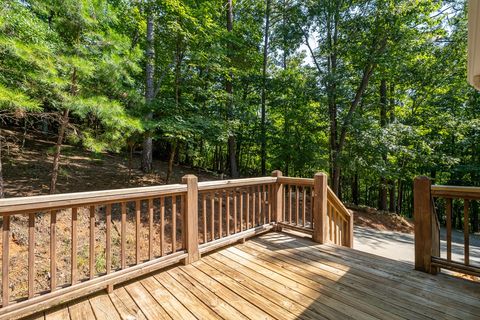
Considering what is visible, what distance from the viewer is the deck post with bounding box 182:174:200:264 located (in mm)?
2691

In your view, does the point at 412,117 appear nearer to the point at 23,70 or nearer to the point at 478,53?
the point at 478,53

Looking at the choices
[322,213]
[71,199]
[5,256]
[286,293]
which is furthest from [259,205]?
[5,256]

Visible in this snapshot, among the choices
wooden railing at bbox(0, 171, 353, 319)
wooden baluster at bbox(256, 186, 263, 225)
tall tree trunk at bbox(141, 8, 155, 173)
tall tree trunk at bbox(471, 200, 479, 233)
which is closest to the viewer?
wooden railing at bbox(0, 171, 353, 319)

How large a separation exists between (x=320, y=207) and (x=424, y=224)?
3.84 feet

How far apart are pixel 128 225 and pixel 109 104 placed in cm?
242

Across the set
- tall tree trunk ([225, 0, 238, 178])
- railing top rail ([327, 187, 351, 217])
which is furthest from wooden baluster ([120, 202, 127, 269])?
tall tree trunk ([225, 0, 238, 178])

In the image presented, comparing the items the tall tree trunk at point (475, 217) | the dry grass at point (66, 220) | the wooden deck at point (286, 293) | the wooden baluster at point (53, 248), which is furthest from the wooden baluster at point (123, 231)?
the tall tree trunk at point (475, 217)

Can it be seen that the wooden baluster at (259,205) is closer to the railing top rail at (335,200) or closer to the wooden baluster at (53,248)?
the railing top rail at (335,200)

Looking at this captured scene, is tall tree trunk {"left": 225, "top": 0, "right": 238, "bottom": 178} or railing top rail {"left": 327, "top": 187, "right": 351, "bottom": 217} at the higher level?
tall tree trunk {"left": 225, "top": 0, "right": 238, "bottom": 178}

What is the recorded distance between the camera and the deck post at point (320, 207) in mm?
3328

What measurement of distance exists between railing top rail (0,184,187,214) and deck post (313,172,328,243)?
1977mm

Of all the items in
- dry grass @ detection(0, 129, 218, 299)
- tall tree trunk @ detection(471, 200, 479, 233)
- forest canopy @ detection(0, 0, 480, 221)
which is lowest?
tall tree trunk @ detection(471, 200, 479, 233)

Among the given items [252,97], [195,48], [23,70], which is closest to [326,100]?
[252,97]

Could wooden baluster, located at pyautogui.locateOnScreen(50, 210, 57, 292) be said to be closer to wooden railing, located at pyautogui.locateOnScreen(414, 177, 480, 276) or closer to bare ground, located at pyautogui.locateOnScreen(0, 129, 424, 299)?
bare ground, located at pyautogui.locateOnScreen(0, 129, 424, 299)
